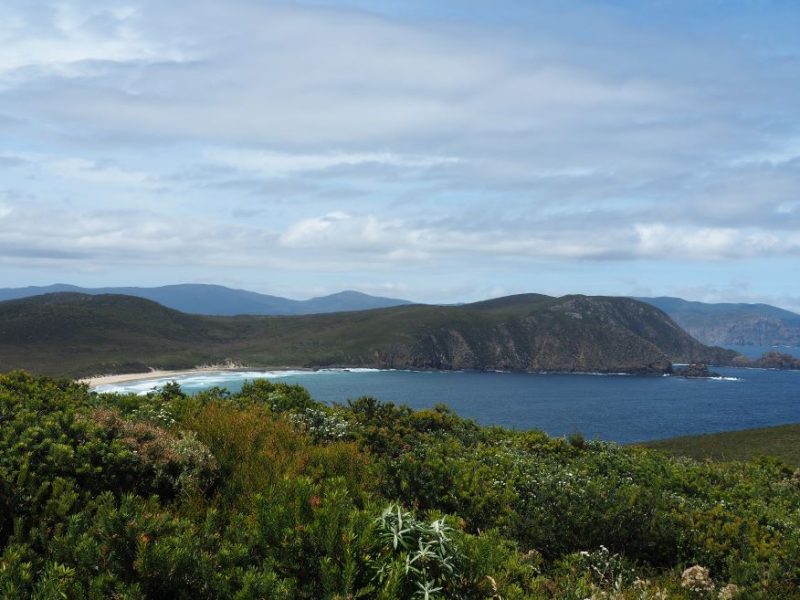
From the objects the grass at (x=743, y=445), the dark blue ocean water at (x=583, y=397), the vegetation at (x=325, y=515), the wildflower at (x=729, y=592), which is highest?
the vegetation at (x=325, y=515)

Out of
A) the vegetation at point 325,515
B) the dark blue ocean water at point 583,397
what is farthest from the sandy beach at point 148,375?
the vegetation at point 325,515

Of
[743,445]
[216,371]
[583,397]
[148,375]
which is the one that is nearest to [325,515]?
[743,445]

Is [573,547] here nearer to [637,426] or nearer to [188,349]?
[637,426]

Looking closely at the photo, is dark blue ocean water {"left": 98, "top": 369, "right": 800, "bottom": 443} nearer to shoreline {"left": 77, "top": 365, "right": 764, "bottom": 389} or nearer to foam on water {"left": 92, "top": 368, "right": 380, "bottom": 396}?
foam on water {"left": 92, "top": 368, "right": 380, "bottom": 396}

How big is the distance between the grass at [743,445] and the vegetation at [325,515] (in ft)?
83.8

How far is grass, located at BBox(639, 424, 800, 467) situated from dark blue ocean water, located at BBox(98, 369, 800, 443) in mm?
22140

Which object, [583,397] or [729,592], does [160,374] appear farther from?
[729,592]

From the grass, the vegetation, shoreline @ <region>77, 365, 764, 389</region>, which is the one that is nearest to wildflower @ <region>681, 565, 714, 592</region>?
the vegetation

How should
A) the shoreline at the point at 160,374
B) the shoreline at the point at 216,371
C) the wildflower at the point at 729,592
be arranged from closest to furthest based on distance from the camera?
the wildflower at the point at 729,592
the shoreline at the point at 160,374
the shoreline at the point at 216,371

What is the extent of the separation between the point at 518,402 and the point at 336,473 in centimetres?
11059

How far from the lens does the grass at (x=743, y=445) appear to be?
37938 mm

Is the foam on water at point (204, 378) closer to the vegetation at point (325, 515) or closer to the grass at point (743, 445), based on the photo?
the grass at point (743, 445)

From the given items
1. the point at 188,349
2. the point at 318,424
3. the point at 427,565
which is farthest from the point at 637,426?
the point at 188,349

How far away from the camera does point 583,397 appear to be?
418 ft
